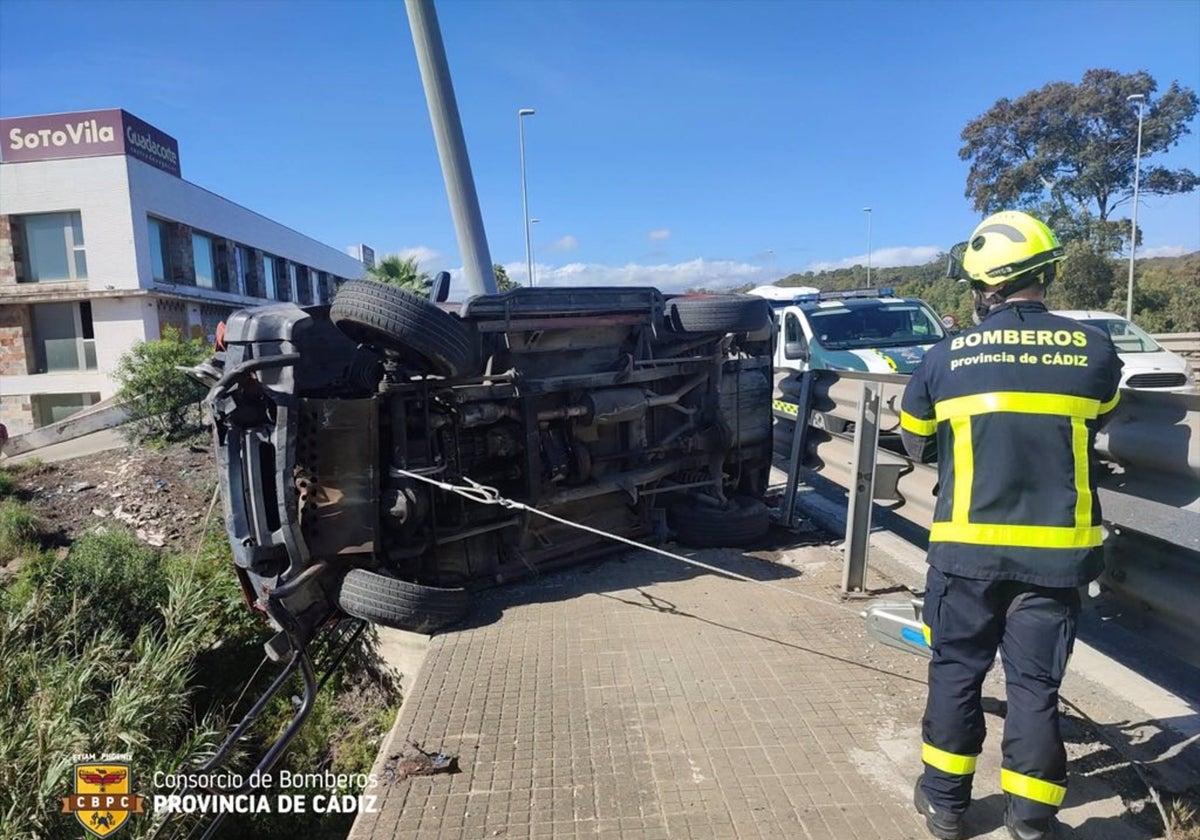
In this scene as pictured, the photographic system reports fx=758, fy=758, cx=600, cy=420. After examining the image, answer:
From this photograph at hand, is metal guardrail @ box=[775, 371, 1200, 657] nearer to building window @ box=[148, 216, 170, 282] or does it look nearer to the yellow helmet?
the yellow helmet

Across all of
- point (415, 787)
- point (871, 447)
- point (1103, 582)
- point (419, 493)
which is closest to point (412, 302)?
point (419, 493)

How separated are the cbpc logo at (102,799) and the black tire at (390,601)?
4.16ft

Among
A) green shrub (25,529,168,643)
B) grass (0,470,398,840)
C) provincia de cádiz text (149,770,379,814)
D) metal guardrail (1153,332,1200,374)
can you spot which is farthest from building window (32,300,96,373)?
metal guardrail (1153,332,1200,374)

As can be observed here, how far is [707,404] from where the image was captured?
6031 millimetres

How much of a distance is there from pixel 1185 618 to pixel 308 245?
131 feet

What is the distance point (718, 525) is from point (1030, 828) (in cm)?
341

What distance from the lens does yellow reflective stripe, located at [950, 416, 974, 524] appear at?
246cm

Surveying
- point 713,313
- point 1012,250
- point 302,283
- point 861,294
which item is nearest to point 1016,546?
point 1012,250

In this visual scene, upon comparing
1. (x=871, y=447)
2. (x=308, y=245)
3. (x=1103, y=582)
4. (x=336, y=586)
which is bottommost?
(x=336, y=586)

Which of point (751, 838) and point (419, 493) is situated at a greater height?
point (419, 493)

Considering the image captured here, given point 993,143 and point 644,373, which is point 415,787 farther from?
point 993,143

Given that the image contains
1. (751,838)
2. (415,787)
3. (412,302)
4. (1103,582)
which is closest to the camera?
(751,838)

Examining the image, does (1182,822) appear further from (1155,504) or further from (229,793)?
(229,793)

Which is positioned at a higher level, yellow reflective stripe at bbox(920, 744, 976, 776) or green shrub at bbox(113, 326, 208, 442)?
green shrub at bbox(113, 326, 208, 442)
